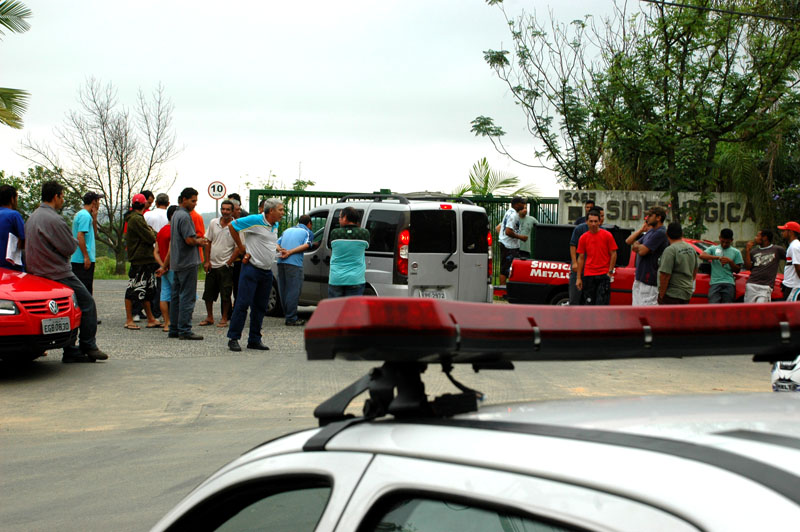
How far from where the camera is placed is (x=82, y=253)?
10281mm

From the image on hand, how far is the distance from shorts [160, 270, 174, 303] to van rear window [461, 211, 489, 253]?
15.2ft

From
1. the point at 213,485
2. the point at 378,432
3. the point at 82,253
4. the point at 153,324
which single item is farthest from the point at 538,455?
the point at 153,324

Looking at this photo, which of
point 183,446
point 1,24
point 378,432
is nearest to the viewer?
point 378,432

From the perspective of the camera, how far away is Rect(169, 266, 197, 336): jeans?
1054cm

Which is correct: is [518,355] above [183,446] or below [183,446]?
above

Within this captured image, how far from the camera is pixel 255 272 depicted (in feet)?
32.7

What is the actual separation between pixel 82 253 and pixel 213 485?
30.4ft

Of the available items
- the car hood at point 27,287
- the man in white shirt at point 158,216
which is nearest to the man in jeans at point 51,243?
the car hood at point 27,287

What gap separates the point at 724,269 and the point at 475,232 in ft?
12.6

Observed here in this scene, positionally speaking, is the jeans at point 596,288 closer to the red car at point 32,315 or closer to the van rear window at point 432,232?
the van rear window at point 432,232

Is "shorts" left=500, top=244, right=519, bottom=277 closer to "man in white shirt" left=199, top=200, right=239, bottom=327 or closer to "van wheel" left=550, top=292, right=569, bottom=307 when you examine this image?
"van wheel" left=550, top=292, right=569, bottom=307

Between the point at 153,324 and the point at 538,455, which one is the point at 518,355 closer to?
the point at 538,455

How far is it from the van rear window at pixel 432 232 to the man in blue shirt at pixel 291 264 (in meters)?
1.65

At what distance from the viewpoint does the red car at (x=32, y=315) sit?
7.83 metres
